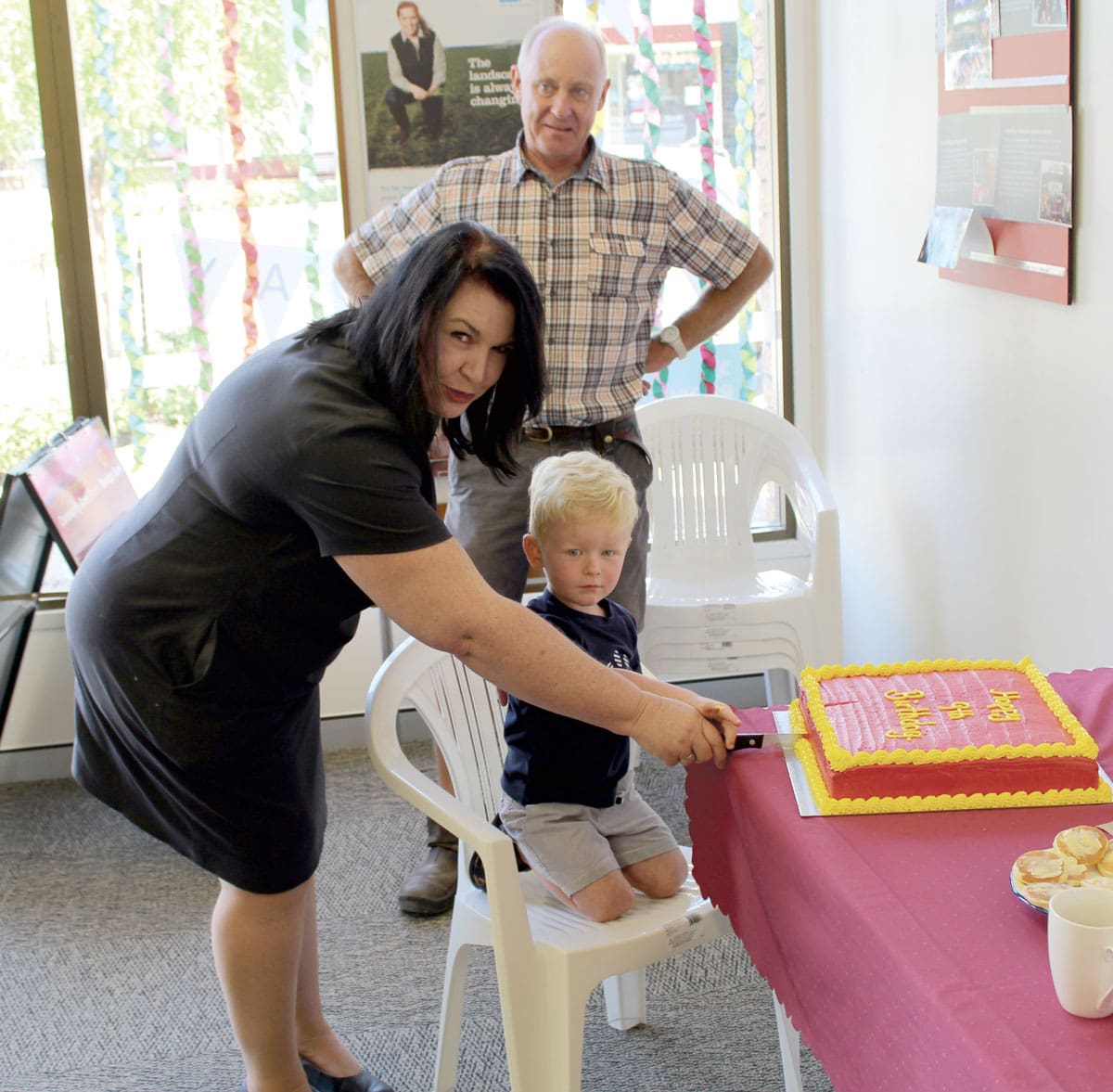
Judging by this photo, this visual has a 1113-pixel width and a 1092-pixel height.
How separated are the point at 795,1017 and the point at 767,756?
0.99 feet

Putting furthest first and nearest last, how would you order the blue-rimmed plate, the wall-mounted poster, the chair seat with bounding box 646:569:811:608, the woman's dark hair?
the wall-mounted poster → the chair seat with bounding box 646:569:811:608 → the woman's dark hair → the blue-rimmed plate

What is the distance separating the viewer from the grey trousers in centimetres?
270

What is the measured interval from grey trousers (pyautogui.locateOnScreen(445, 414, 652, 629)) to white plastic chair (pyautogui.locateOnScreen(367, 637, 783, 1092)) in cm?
83

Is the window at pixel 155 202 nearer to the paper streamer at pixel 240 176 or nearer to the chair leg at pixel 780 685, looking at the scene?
the paper streamer at pixel 240 176

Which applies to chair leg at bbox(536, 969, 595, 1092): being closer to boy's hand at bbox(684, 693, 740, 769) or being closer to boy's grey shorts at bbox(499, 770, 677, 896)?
boy's grey shorts at bbox(499, 770, 677, 896)

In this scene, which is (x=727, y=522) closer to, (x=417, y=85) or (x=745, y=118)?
(x=745, y=118)

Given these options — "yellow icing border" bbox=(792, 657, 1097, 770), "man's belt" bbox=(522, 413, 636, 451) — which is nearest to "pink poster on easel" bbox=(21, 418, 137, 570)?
"man's belt" bbox=(522, 413, 636, 451)

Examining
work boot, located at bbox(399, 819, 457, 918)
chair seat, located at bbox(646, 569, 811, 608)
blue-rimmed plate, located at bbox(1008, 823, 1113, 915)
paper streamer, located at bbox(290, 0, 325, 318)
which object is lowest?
work boot, located at bbox(399, 819, 457, 918)

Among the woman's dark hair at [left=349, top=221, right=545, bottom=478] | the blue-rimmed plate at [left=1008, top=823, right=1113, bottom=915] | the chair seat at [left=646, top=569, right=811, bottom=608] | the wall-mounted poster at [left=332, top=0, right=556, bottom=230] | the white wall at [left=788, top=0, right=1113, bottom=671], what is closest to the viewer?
the blue-rimmed plate at [left=1008, top=823, right=1113, bottom=915]

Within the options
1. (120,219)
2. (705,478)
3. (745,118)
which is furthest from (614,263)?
(120,219)

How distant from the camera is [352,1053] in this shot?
2158 mm

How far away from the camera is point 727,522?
328 centimetres

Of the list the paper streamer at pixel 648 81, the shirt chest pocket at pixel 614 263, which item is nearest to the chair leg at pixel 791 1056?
the shirt chest pocket at pixel 614 263

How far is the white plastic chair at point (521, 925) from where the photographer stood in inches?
62.4
